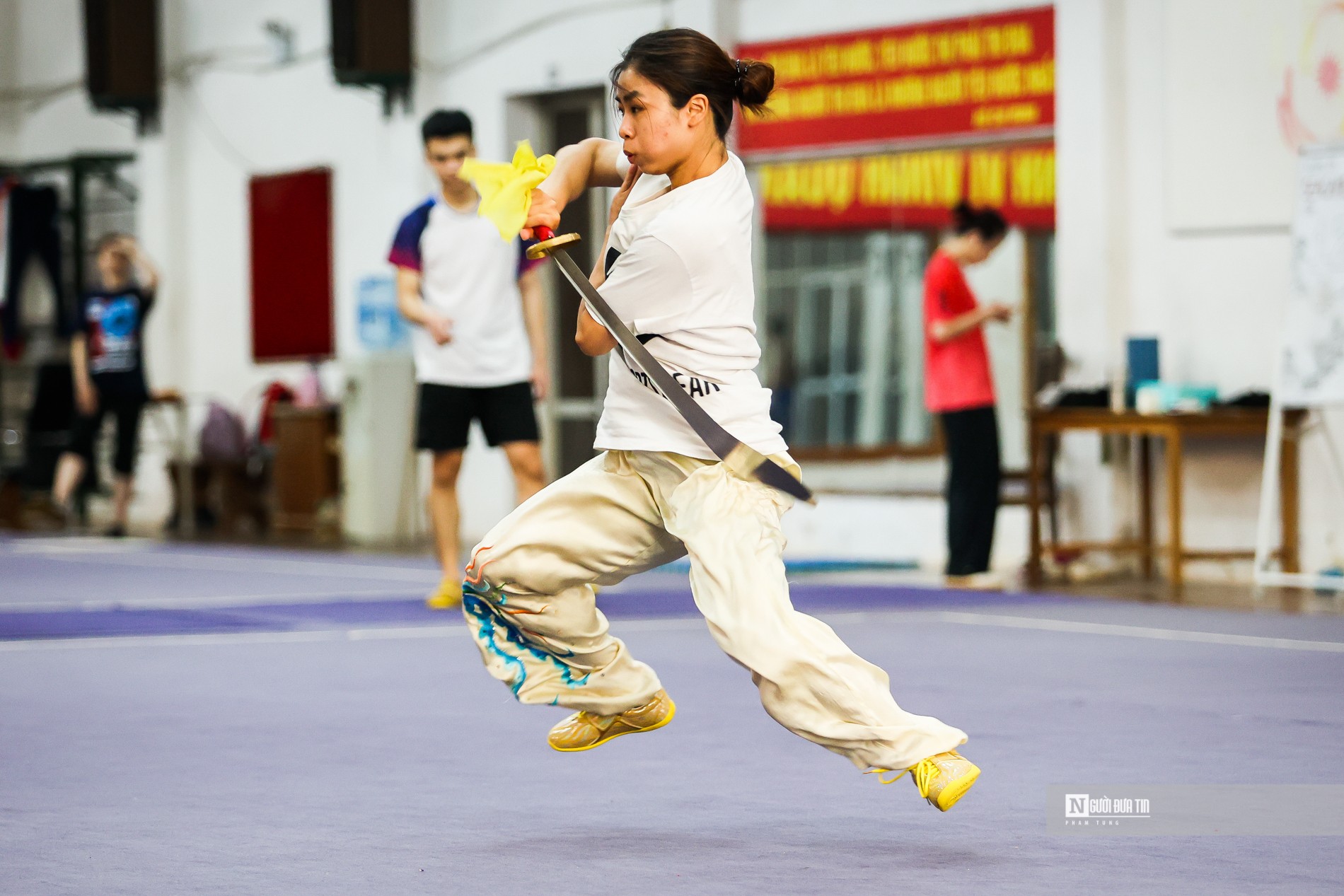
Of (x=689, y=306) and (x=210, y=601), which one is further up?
(x=689, y=306)

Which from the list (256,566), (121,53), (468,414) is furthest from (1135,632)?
(121,53)

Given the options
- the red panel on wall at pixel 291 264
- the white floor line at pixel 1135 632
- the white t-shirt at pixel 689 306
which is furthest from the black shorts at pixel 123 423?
the white t-shirt at pixel 689 306

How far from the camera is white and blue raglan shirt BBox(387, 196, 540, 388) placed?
25.6 feet

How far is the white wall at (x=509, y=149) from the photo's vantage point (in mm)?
9430

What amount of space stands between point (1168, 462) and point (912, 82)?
2706mm

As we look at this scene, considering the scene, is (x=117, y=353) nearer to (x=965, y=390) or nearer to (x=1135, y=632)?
(x=965, y=390)

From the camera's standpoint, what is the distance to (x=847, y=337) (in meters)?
11.3

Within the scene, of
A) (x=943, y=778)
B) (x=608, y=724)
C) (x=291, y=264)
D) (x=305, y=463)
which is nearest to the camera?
(x=943, y=778)

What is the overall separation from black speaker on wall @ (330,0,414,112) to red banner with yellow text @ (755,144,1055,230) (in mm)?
2959

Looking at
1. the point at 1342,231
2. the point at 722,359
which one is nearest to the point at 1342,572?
the point at 1342,231

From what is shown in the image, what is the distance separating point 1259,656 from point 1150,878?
3323 millimetres

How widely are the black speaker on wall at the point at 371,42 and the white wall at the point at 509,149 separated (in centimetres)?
22

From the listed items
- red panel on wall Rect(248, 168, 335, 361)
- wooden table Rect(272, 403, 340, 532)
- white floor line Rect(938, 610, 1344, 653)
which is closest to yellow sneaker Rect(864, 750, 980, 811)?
white floor line Rect(938, 610, 1344, 653)

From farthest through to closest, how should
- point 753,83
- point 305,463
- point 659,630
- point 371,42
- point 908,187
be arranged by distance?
1. point 305,463
2. point 371,42
3. point 908,187
4. point 659,630
5. point 753,83
